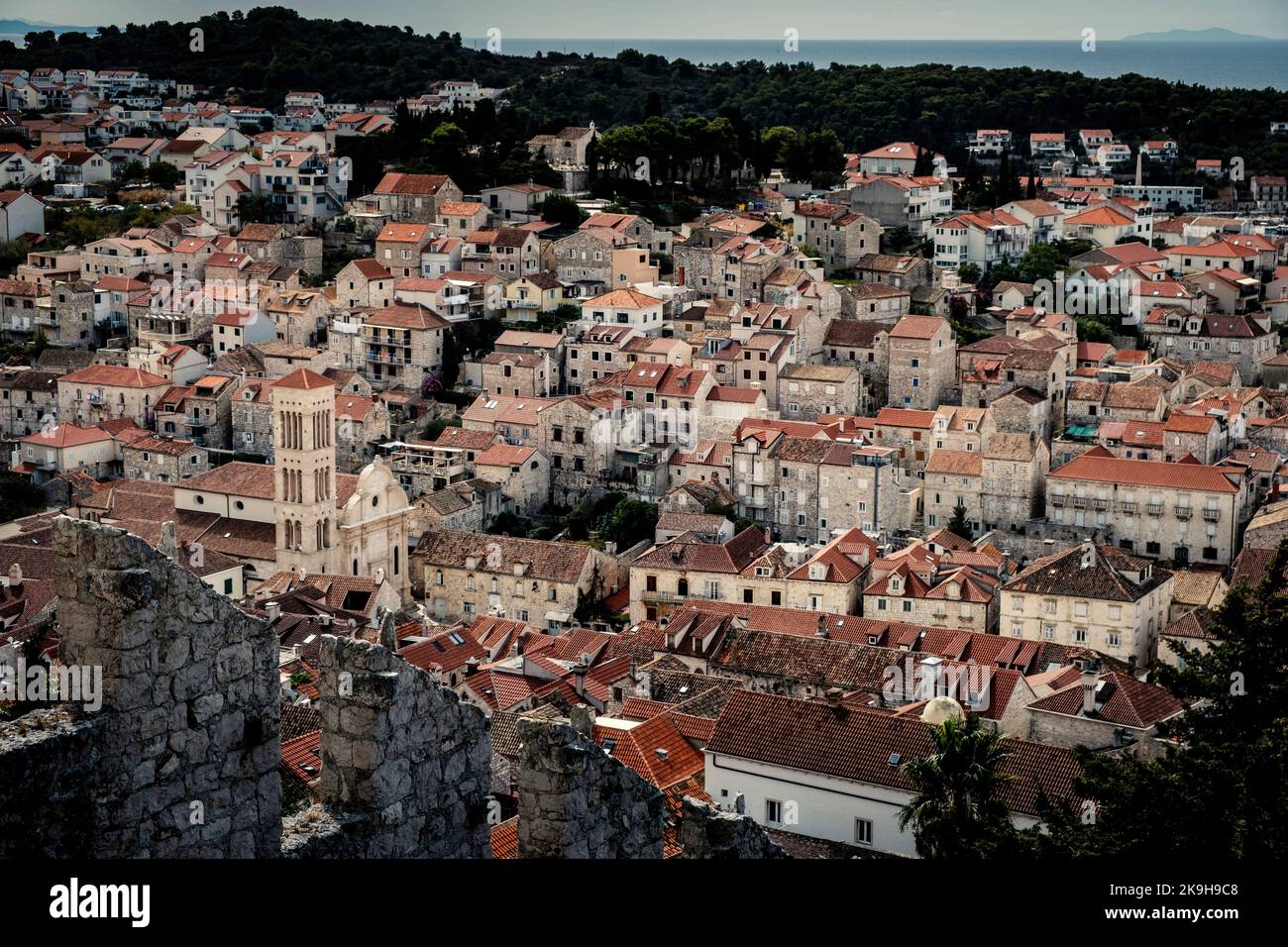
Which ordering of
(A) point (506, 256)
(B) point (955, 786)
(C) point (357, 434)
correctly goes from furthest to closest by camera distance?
(A) point (506, 256), (C) point (357, 434), (B) point (955, 786)

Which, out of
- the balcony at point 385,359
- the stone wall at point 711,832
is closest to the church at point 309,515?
the balcony at point 385,359

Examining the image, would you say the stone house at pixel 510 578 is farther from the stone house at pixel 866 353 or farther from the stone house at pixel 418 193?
the stone house at pixel 418 193

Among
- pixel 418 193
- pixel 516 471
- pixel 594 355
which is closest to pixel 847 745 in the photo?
pixel 516 471

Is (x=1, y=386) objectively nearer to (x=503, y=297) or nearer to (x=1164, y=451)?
(x=503, y=297)

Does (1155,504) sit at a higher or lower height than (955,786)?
lower

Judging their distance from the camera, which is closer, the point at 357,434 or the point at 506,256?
the point at 357,434

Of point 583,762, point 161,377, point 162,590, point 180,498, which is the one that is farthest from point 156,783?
point 161,377

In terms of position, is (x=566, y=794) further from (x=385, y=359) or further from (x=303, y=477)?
(x=385, y=359)
